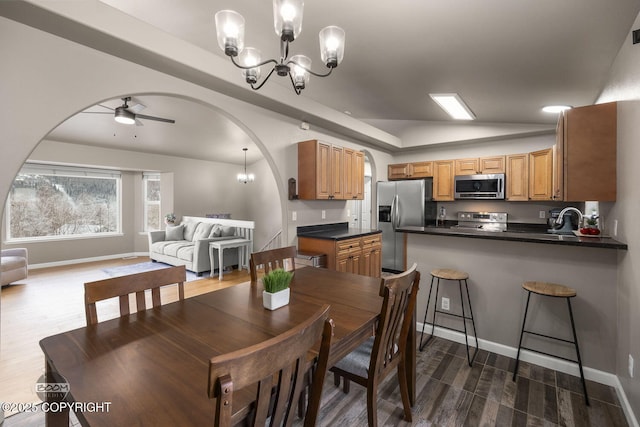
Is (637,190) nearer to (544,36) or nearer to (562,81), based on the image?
(544,36)

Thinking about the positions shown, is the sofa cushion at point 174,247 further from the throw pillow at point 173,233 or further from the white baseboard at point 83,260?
the white baseboard at point 83,260

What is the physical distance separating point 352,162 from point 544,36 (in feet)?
8.94

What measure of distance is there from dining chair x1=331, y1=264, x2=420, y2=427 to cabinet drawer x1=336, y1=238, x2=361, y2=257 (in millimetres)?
1924

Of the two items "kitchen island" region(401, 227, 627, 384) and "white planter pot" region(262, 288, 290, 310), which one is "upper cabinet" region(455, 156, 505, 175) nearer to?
"kitchen island" region(401, 227, 627, 384)

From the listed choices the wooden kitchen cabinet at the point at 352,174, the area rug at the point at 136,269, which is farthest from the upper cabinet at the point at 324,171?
the area rug at the point at 136,269

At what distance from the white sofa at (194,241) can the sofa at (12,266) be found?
2142 mm

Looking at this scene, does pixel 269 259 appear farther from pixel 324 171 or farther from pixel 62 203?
pixel 62 203

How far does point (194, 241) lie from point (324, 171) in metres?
3.81

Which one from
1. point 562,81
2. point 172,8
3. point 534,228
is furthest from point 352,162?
point 534,228

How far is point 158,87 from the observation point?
2463mm

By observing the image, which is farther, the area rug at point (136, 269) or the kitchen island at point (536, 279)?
the area rug at point (136, 269)

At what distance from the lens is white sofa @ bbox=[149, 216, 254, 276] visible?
571 centimetres

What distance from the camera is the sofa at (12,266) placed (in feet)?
15.3

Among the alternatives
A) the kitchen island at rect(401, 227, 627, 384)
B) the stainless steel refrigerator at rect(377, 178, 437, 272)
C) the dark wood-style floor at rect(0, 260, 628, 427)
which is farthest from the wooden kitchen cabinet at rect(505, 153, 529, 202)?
the dark wood-style floor at rect(0, 260, 628, 427)
